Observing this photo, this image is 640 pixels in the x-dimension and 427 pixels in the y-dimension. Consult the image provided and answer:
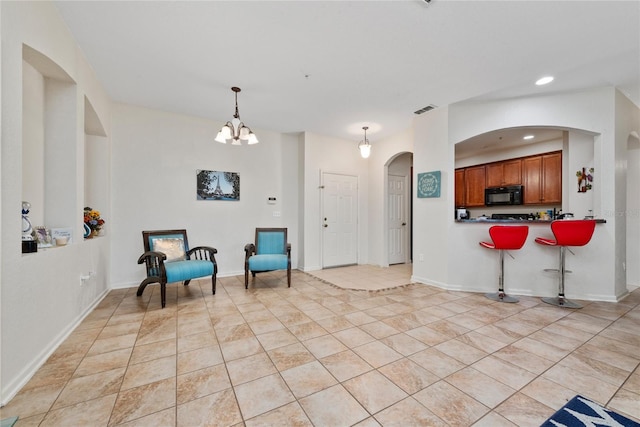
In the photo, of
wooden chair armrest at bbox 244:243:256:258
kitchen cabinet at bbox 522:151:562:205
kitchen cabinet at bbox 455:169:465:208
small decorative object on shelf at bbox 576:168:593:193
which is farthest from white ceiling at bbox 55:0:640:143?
kitchen cabinet at bbox 455:169:465:208

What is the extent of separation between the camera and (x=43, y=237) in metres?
2.21

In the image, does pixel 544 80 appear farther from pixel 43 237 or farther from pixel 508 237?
pixel 43 237

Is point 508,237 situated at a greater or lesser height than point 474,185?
lesser

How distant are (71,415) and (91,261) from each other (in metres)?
2.13

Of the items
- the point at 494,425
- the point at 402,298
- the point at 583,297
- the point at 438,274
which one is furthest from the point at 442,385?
the point at 583,297

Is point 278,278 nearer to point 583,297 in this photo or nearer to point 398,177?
point 398,177

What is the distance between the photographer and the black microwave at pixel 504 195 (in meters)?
5.15

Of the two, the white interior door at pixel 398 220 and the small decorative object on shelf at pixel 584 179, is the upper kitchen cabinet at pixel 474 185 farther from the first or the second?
the small decorative object on shelf at pixel 584 179

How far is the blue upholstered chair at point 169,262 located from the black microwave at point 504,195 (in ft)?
19.0

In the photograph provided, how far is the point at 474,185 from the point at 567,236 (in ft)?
10.7

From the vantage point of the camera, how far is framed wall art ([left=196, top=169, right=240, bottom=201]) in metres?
4.37

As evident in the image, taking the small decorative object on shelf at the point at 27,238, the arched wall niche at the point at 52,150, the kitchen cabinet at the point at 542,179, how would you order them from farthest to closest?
the kitchen cabinet at the point at 542,179, the arched wall niche at the point at 52,150, the small decorative object on shelf at the point at 27,238

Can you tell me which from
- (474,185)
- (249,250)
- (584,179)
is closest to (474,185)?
(474,185)

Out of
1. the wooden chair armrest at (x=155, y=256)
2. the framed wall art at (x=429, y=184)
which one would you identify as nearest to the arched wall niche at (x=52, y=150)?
the wooden chair armrest at (x=155, y=256)
